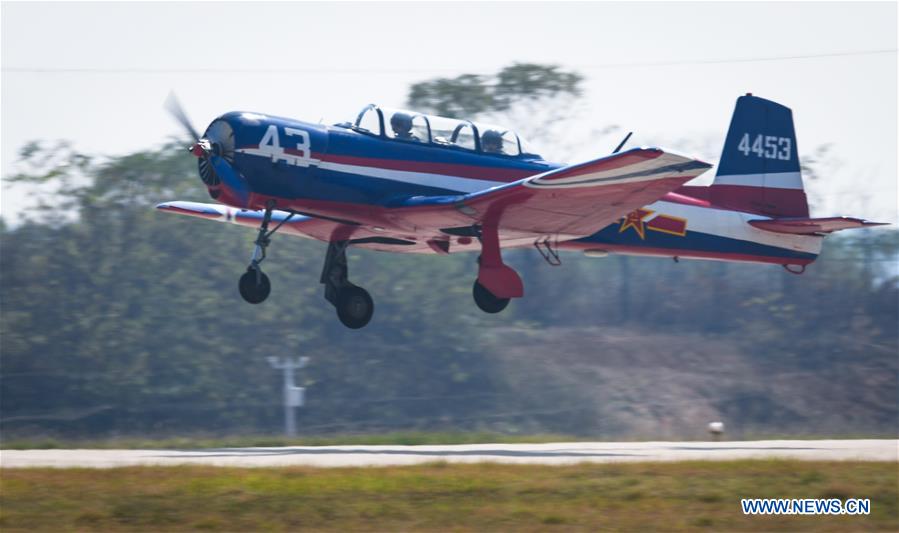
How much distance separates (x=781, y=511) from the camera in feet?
33.8

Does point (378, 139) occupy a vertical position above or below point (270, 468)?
above

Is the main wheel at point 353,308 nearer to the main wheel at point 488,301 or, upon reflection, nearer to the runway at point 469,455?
the main wheel at point 488,301

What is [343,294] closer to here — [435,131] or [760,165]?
[435,131]

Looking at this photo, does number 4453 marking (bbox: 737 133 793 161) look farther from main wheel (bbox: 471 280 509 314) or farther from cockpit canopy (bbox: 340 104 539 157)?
main wheel (bbox: 471 280 509 314)

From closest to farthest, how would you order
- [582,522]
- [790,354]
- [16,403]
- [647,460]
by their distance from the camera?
1. [582,522]
2. [647,460]
3. [16,403]
4. [790,354]

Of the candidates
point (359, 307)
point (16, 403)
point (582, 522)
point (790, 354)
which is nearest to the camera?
point (582, 522)

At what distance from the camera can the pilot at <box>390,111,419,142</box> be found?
14.1 metres

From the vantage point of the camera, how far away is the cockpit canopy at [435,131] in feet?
46.2

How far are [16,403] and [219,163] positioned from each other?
24.2 meters

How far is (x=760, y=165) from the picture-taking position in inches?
661

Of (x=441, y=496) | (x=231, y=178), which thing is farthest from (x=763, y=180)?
(x=441, y=496)

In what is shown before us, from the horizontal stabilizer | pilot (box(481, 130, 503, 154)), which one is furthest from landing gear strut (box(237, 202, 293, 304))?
the horizontal stabilizer

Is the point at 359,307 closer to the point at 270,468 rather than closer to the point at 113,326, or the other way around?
the point at 270,468

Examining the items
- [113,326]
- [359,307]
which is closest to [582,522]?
[359,307]
